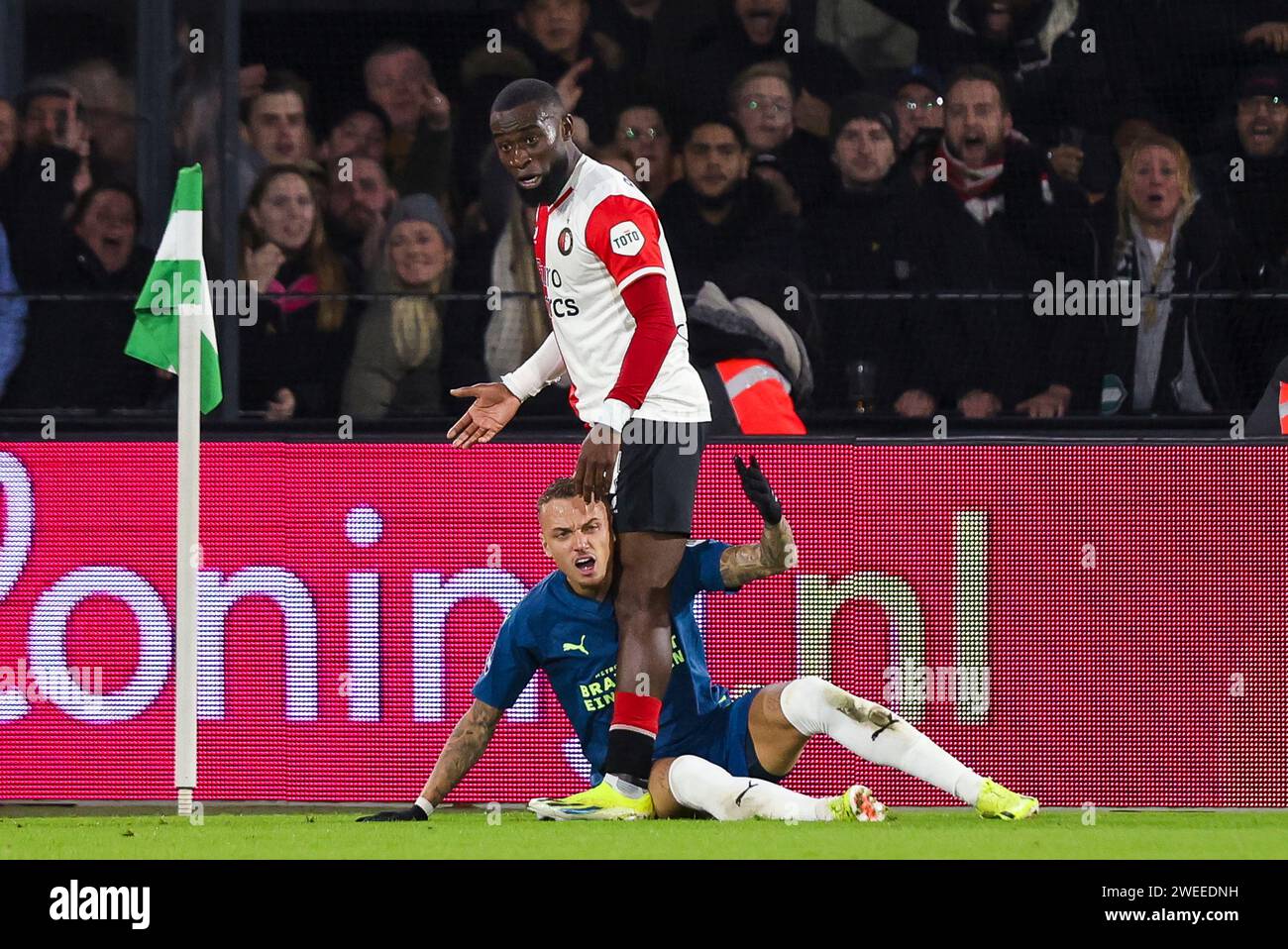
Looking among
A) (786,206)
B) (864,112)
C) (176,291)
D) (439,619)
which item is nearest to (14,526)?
(176,291)

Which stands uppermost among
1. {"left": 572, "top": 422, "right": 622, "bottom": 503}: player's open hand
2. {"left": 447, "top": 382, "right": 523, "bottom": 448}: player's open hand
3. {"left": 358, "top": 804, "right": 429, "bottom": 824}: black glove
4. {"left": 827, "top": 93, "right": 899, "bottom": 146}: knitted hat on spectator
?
{"left": 827, "top": 93, "right": 899, "bottom": 146}: knitted hat on spectator

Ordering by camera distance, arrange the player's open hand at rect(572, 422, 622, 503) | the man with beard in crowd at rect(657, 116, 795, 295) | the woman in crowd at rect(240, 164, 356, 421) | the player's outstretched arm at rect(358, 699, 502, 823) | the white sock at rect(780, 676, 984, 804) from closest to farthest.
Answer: the player's open hand at rect(572, 422, 622, 503) → the white sock at rect(780, 676, 984, 804) → the player's outstretched arm at rect(358, 699, 502, 823) → the woman in crowd at rect(240, 164, 356, 421) → the man with beard in crowd at rect(657, 116, 795, 295)

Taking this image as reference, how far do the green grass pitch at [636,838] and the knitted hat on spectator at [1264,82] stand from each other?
351cm

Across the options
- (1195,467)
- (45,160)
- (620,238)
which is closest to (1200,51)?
(1195,467)

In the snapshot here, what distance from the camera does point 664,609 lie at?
645 centimetres

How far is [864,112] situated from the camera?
8.93 meters

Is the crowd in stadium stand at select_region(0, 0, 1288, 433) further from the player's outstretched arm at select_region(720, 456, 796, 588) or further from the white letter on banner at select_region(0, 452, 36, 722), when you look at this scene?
the player's outstretched arm at select_region(720, 456, 796, 588)

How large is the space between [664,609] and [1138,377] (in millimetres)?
3062

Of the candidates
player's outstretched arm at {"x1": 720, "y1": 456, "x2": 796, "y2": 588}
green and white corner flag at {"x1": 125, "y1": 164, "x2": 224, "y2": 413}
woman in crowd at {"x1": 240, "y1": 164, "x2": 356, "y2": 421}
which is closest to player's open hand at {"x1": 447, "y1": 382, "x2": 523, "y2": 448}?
player's outstretched arm at {"x1": 720, "y1": 456, "x2": 796, "y2": 588}

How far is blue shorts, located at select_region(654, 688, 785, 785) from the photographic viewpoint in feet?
21.7

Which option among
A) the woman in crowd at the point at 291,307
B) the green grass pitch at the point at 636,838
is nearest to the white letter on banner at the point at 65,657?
the green grass pitch at the point at 636,838

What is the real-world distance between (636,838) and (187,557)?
199cm

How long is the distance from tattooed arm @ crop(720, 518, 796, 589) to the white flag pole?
5.45 feet

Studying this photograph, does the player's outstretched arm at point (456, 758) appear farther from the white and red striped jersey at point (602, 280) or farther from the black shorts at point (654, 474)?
the white and red striped jersey at point (602, 280)
